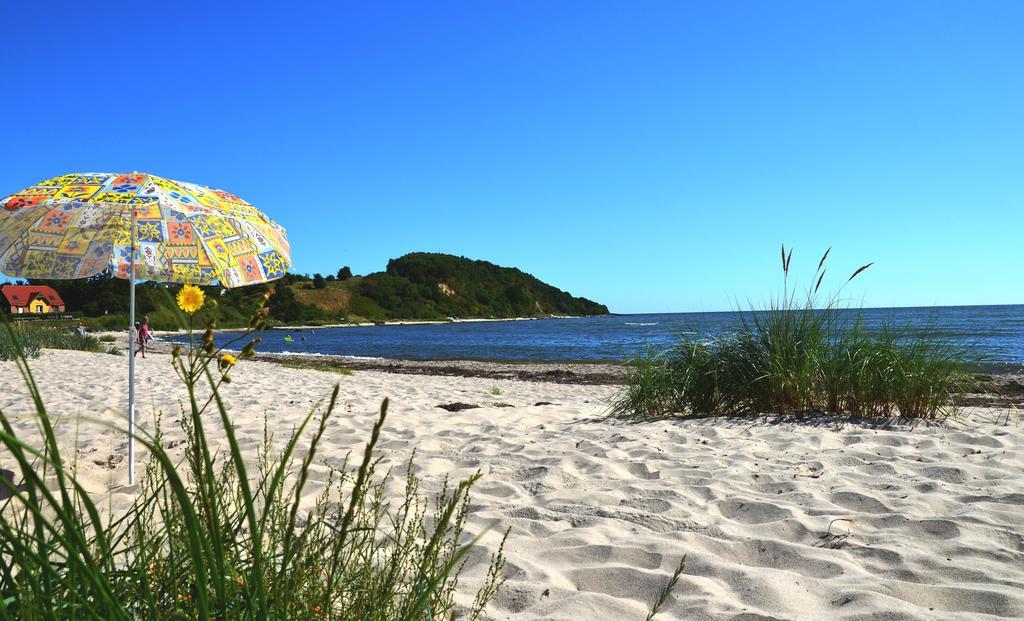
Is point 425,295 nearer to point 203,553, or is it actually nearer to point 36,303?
point 36,303

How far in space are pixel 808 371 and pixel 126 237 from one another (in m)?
5.00

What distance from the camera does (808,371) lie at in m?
5.82

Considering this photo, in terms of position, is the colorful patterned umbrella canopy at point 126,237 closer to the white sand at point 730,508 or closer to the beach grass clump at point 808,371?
the white sand at point 730,508

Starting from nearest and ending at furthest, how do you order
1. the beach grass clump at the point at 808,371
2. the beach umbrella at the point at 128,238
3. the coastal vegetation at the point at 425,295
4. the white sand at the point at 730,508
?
the white sand at the point at 730,508
the beach umbrella at the point at 128,238
the beach grass clump at the point at 808,371
the coastal vegetation at the point at 425,295

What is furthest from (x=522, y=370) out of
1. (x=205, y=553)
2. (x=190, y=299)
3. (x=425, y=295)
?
(x=425, y=295)

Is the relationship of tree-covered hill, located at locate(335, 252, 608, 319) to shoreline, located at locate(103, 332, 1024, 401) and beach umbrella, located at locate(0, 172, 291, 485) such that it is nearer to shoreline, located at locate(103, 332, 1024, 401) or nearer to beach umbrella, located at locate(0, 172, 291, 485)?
shoreline, located at locate(103, 332, 1024, 401)

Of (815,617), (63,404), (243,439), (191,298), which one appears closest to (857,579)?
(815,617)

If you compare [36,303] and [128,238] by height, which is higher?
[128,238]

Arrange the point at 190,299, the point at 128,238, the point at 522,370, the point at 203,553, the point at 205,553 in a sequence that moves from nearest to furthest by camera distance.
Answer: the point at 205,553
the point at 190,299
the point at 203,553
the point at 128,238
the point at 522,370

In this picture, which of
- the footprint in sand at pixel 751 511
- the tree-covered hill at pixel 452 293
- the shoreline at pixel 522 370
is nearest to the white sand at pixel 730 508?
the footprint in sand at pixel 751 511

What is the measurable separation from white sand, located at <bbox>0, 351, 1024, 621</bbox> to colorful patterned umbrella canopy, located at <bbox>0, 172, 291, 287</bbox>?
1188mm

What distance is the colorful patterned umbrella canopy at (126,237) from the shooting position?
3.56 m

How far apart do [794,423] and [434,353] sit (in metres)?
23.6

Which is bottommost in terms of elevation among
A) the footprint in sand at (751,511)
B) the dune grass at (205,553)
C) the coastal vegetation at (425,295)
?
the footprint in sand at (751,511)
